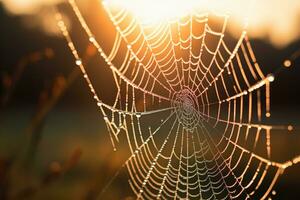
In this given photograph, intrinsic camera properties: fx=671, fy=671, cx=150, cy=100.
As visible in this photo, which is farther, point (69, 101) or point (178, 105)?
point (69, 101)

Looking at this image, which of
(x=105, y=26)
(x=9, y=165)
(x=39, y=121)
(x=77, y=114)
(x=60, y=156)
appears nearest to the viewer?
(x=9, y=165)

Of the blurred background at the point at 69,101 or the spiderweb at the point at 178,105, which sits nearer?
the spiderweb at the point at 178,105

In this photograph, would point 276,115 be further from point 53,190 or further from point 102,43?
point 53,190

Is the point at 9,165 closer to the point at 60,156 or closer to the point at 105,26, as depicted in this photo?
the point at 60,156

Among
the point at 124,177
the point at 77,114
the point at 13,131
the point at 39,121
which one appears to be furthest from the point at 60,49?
the point at 39,121

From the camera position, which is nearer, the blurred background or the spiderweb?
the spiderweb

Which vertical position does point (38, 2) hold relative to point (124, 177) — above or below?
above

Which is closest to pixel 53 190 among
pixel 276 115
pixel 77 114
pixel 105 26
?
pixel 105 26

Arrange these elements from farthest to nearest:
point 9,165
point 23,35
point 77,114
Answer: point 23,35
point 77,114
point 9,165

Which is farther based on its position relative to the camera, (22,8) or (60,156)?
(22,8)

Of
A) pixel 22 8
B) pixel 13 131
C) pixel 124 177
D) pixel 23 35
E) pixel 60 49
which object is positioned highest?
pixel 22 8
